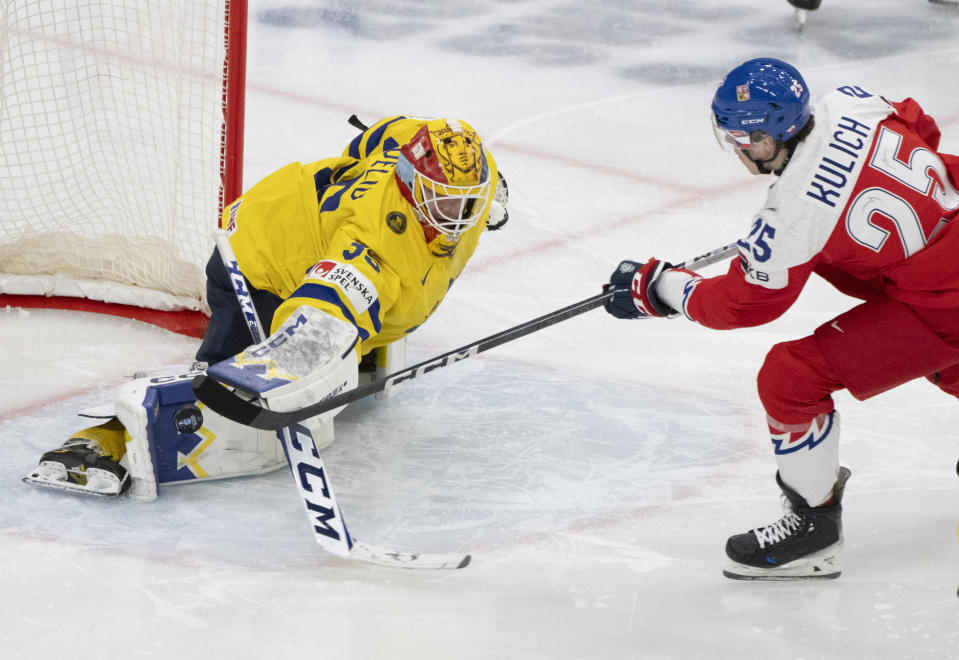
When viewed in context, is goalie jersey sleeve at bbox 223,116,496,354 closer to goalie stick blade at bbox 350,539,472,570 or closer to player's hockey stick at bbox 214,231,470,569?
player's hockey stick at bbox 214,231,470,569

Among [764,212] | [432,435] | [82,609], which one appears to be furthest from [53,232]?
[764,212]

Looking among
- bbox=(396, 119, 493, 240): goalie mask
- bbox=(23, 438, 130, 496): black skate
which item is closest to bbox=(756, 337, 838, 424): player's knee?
bbox=(396, 119, 493, 240): goalie mask

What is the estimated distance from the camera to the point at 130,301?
366 centimetres

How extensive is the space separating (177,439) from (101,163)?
1.29 m

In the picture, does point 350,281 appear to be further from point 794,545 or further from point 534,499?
point 794,545

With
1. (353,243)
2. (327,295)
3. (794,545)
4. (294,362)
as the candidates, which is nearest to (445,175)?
(353,243)

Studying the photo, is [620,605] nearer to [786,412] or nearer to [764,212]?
[786,412]

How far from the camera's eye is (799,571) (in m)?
2.61

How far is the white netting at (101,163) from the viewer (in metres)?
3.55

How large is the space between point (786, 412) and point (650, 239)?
1.96 metres

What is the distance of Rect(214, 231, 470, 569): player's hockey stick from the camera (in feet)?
8.39

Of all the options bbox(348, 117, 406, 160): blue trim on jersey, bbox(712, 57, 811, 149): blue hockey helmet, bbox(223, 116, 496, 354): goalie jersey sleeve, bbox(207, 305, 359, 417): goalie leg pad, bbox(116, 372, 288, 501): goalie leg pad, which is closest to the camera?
bbox(712, 57, 811, 149): blue hockey helmet

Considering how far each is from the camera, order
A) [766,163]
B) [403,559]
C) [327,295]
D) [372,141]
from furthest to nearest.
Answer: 1. [372,141]
2. [403,559]
3. [327,295]
4. [766,163]

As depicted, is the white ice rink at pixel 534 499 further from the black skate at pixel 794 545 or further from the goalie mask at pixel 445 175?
the goalie mask at pixel 445 175
